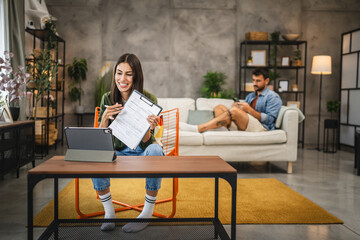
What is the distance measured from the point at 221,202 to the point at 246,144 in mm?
1247

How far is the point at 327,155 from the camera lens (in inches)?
190

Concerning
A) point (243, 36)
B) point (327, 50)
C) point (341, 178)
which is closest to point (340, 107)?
point (327, 50)

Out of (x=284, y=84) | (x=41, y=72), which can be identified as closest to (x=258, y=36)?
(x=284, y=84)

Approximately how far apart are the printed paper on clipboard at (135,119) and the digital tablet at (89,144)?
0.57ft

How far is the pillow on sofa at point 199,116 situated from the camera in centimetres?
397

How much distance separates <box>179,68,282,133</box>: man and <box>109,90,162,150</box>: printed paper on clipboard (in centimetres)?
201

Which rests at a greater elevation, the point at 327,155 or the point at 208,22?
the point at 208,22

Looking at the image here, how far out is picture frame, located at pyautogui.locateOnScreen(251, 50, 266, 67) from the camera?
5504 mm

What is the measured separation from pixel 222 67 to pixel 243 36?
667mm

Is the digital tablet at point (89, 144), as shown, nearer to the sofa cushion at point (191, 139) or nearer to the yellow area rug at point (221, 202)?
the yellow area rug at point (221, 202)

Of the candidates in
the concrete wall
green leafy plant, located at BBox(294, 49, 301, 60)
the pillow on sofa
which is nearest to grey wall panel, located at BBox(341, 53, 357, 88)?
green leafy plant, located at BBox(294, 49, 301, 60)

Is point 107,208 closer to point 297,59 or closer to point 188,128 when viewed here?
point 188,128

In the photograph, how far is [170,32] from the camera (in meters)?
5.68

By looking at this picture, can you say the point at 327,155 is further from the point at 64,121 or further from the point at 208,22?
the point at 64,121
